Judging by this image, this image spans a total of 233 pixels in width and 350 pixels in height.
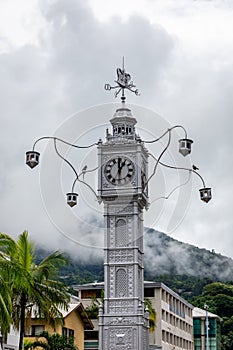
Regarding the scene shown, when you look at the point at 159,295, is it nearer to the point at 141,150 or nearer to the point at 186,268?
the point at 141,150

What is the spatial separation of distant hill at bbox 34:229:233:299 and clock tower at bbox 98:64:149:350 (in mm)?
A: 97860

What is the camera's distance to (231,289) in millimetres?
133000

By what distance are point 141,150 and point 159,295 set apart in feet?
145

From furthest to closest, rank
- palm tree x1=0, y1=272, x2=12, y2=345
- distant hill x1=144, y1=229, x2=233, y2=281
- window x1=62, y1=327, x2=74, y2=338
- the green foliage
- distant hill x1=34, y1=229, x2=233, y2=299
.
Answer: distant hill x1=144, y1=229, x2=233, y2=281, distant hill x1=34, y1=229, x2=233, y2=299, window x1=62, y1=327, x2=74, y2=338, the green foliage, palm tree x1=0, y1=272, x2=12, y2=345

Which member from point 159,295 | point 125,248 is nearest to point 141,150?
point 125,248

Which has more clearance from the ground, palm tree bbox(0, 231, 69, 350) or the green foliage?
palm tree bbox(0, 231, 69, 350)

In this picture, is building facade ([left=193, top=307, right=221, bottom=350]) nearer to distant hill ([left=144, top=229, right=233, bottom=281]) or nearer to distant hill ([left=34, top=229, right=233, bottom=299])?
distant hill ([left=34, top=229, right=233, bottom=299])

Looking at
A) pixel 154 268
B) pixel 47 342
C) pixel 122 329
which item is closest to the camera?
pixel 122 329

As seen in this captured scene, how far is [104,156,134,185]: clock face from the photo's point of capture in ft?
102

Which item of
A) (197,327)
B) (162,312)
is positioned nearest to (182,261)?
(197,327)

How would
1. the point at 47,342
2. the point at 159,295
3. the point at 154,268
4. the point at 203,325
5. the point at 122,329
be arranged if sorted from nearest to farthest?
the point at 122,329
the point at 47,342
the point at 159,295
the point at 203,325
the point at 154,268

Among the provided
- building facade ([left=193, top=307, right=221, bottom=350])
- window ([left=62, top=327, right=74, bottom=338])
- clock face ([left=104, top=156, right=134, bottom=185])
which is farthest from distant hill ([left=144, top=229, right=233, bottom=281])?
clock face ([left=104, top=156, right=134, bottom=185])

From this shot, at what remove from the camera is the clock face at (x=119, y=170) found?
31203mm

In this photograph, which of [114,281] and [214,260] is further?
[214,260]
